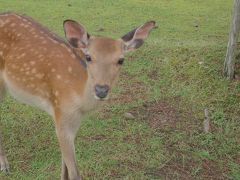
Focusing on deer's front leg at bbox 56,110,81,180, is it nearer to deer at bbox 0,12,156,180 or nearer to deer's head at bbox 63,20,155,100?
deer at bbox 0,12,156,180

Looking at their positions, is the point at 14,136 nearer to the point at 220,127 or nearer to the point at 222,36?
the point at 220,127

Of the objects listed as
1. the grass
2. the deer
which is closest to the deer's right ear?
the deer

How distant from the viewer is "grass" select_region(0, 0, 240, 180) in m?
4.95

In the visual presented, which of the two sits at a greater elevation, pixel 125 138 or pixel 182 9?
pixel 125 138

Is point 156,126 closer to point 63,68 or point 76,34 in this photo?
point 63,68

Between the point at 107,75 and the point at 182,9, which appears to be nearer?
the point at 107,75

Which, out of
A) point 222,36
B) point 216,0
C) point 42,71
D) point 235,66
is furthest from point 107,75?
point 216,0

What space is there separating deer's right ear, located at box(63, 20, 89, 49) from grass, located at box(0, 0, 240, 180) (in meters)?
1.43

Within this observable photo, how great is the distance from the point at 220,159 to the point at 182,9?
5.89 m

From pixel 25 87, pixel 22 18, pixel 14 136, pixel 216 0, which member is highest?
pixel 22 18

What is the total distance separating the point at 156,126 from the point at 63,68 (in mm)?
1746

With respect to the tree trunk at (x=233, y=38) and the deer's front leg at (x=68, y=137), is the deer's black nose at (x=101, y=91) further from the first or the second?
the tree trunk at (x=233, y=38)

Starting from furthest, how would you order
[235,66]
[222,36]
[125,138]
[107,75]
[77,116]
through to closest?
[222,36], [235,66], [125,138], [77,116], [107,75]

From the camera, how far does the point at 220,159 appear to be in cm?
516
